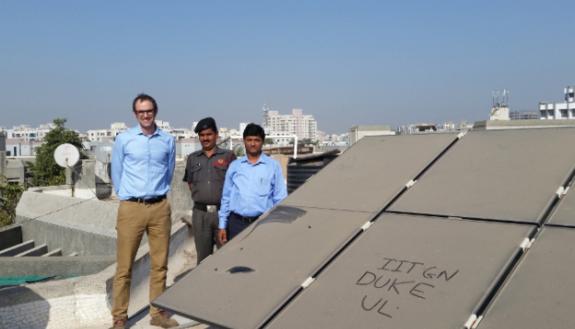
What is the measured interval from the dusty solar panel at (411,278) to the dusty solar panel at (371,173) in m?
0.43

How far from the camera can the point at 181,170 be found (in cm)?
903

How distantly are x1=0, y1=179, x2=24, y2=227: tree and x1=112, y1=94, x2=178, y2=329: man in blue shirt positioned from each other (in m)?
11.3

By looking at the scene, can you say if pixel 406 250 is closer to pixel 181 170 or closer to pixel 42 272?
pixel 42 272

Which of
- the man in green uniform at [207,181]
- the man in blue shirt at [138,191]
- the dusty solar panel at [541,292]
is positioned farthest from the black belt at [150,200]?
the dusty solar panel at [541,292]

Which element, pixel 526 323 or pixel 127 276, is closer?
pixel 526 323

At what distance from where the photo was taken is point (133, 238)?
3.78m

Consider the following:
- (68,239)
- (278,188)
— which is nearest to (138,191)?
(278,188)

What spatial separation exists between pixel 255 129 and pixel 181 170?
5329 mm

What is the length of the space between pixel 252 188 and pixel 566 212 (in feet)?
7.35

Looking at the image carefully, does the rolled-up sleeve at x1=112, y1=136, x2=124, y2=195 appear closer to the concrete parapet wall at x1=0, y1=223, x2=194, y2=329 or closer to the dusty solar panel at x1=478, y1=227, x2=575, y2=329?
the concrete parapet wall at x1=0, y1=223, x2=194, y2=329

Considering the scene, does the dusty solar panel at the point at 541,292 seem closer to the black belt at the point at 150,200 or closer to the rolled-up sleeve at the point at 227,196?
the rolled-up sleeve at the point at 227,196

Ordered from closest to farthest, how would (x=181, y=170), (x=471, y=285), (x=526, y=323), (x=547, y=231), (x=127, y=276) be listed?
(x=526, y=323) < (x=471, y=285) < (x=547, y=231) < (x=127, y=276) < (x=181, y=170)

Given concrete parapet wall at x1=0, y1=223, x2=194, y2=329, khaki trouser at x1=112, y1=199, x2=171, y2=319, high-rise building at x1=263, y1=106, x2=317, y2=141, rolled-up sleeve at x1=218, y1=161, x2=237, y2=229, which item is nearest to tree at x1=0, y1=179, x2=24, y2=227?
concrete parapet wall at x1=0, y1=223, x2=194, y2=329

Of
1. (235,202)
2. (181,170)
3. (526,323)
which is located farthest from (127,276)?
(181,170)
